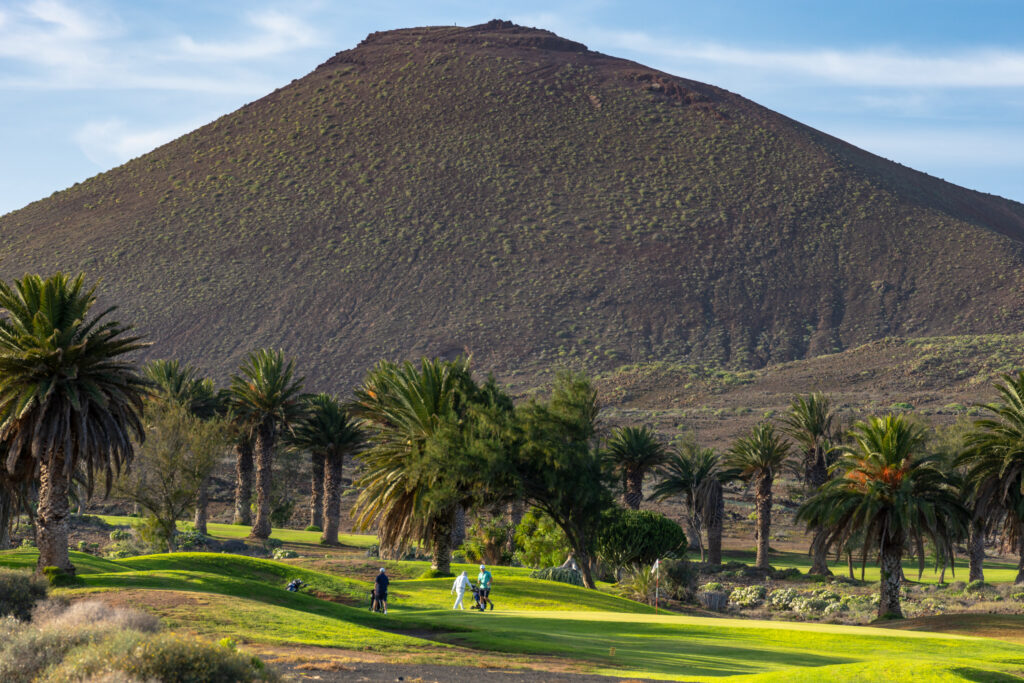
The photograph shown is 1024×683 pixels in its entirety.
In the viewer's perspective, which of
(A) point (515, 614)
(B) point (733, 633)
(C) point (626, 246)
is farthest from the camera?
(C) point (626, 246)

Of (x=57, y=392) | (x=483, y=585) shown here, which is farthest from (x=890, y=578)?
(x=57, y=392)

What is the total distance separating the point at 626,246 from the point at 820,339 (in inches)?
1202

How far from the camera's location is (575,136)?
603 feet

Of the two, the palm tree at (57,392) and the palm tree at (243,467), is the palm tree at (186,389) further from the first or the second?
the palm tree at (57,392)

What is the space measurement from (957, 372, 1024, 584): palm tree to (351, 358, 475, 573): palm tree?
2143 centimetres

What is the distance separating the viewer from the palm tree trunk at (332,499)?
64625 millimetres

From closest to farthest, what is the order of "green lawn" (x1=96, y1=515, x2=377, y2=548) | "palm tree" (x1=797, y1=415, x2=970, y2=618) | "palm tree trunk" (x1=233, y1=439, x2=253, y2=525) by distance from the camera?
"palm tree" (x1=797, y1=415, x2=970, y2=618)
"green lawn" (x1=96, y1=515, x2=377, y2=548)
"palm tree trunk" (x1=233, y1=439, x2=253, y2=525)

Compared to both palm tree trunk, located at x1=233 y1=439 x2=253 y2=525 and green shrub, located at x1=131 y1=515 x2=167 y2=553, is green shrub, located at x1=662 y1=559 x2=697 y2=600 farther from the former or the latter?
palm tree trunk, located at x1=233 y1=439 x2=253 y2=525

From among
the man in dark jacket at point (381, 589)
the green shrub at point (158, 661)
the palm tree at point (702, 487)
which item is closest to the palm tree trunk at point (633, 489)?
the palm tree at point (702, 487)

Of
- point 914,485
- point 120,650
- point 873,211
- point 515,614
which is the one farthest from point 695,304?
point 120,650

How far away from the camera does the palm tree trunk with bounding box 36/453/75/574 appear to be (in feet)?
103

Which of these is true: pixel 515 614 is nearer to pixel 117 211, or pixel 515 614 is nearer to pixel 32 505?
pixel 32 505

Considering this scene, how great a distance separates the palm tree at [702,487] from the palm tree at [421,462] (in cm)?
2134

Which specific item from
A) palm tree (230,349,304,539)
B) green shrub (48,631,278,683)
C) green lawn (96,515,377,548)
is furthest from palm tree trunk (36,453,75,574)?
palm tree (230,349,304,539)
